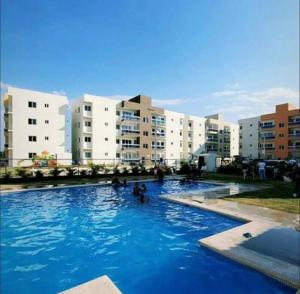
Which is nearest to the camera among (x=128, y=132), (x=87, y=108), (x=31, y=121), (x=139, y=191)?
(x=139, y=191)

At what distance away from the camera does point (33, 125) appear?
1510 inches

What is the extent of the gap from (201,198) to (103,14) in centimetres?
1094

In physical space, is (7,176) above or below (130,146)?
below

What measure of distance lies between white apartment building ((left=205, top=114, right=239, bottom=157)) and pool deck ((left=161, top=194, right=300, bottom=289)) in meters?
61.3

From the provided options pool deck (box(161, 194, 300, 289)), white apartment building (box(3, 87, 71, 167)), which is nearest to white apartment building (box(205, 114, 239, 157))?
white apartment building (box(3, 87, 71, 167))

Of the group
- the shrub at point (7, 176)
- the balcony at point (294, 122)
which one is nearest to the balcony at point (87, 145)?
the shrub at point (7, 176)

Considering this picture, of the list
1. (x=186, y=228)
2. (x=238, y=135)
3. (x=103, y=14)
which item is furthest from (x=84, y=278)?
(x=238, y=135)

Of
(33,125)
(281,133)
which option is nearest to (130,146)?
(33,125)

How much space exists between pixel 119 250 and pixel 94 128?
129 ft

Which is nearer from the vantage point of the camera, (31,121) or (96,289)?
(96,289)

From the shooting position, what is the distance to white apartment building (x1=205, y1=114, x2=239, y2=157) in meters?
69.5

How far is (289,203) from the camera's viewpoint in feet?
34.6

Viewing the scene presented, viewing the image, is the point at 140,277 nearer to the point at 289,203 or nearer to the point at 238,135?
the point at 289,203

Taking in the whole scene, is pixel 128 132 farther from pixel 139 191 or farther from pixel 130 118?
pixel 139 191
